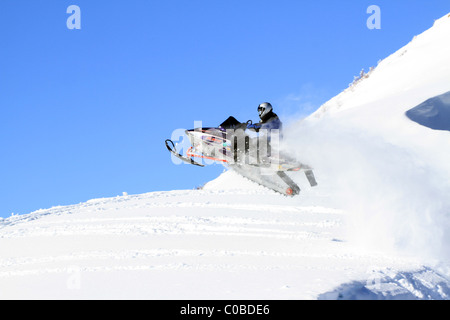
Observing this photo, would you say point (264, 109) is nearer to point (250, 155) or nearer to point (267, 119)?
point (267, 119)

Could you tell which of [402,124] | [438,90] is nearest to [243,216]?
[402,124]

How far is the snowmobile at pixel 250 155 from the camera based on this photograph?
402 inches

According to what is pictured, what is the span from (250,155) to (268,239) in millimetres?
2795

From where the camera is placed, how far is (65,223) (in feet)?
34.1

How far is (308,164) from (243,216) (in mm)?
1663

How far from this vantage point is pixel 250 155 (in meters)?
10.4

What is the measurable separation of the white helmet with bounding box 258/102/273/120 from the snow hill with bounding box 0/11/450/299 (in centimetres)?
63

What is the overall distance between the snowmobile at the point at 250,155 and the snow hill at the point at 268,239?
0.35 metres

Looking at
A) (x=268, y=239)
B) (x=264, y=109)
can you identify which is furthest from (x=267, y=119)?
(x=268, y=239)

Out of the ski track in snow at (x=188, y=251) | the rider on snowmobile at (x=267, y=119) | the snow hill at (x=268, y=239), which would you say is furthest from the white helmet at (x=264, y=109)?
the ski track in snow at (x=188, y=251)

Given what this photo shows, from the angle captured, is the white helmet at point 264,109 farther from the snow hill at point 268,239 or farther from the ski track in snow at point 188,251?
the ski track in snow at point 188,251

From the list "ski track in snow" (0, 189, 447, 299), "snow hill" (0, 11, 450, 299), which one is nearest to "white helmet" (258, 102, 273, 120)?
"snow hill" (0, 11, 450, 299)
